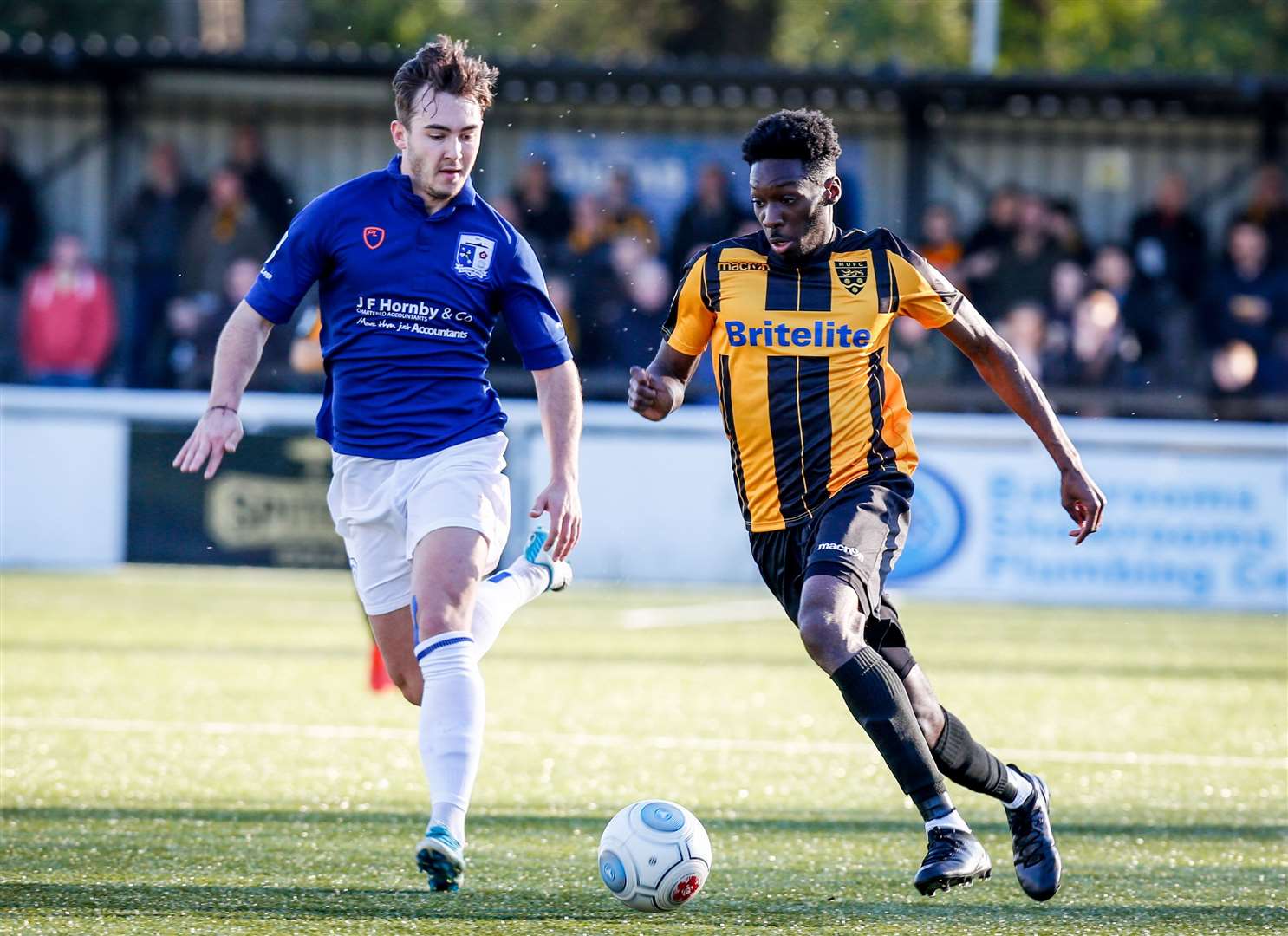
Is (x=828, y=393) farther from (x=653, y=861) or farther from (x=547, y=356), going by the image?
(x=653, y=861)

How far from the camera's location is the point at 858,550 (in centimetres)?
488

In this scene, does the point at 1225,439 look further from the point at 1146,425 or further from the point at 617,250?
the point at 617,250

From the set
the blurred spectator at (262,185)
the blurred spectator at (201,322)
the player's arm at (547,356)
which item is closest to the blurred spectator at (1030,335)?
the blurred spectator at (201,322)

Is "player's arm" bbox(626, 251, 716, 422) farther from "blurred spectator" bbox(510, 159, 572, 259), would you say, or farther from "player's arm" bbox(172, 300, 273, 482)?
"blurred spectator" bbox(510, 159, 572, 259)

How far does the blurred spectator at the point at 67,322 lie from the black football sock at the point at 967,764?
12.3m

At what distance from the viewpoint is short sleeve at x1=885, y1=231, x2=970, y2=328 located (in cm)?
506

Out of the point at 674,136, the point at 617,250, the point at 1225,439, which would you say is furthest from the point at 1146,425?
the point at 674,136

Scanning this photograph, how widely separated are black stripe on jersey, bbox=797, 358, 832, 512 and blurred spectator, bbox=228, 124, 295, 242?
1193 centimetres

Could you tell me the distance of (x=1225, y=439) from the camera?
13.1 m

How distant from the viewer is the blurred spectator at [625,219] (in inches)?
628

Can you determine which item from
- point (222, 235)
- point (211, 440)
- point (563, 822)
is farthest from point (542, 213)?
point (211, 440)

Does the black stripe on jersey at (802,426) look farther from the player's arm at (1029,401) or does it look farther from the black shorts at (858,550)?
the player's arm at (1029,401)

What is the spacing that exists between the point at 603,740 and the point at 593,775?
2.65 feet

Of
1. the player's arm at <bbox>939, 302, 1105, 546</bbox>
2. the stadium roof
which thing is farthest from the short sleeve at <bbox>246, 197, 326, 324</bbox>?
the stadium roof
